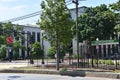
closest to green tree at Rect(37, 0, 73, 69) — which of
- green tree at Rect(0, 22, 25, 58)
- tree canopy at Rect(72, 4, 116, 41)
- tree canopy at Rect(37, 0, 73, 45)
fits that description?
tree canopy at Rect(37, 0, 73, 45)

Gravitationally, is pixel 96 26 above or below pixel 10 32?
above

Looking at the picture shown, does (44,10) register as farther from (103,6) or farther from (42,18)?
(103,6)

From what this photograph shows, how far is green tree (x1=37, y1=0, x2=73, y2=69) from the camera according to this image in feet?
98.5

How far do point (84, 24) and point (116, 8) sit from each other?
4394cm

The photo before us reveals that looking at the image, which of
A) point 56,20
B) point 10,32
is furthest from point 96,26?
point 56,20

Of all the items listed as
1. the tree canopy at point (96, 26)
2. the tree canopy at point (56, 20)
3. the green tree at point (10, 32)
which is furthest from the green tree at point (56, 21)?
the green tree at point (10, 32)

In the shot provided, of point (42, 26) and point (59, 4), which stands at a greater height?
point (59, 4)

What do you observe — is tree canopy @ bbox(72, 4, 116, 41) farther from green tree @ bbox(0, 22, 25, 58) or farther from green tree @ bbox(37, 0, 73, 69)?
green tree @ bbox(37, 0, 73, 69)

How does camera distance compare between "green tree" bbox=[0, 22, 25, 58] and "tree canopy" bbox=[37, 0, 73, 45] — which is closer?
"tree canopy" bbox=[37, 0, 73, 45]

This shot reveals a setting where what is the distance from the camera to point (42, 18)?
100.0ft

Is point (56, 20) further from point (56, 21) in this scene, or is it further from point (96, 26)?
point (96, 26)

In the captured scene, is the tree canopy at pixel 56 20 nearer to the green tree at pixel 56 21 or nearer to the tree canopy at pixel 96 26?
the green tree at pixel 56 21

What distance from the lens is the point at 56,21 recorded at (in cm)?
3016

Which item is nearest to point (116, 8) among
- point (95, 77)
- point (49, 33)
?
point (95, 77)
